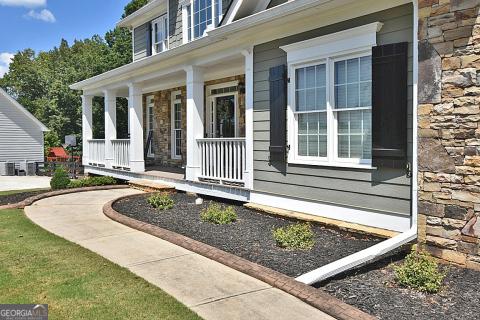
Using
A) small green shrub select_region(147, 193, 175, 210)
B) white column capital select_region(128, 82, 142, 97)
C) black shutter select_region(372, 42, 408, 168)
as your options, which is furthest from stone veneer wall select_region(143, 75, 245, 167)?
black shutter select_region(372, 42, 408, 168)

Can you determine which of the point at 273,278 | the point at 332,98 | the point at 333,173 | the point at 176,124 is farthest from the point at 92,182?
the point at 273,278

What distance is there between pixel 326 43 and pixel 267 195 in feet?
9.83

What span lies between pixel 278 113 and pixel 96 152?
10.0 m

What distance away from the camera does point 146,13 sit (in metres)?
15.2

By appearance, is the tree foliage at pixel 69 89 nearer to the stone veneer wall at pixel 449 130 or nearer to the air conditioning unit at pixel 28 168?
the air conditioning unit at pixel 28 168

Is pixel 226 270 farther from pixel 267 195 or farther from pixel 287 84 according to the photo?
pixel 287 84

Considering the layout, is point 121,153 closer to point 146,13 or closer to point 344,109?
point 146,13

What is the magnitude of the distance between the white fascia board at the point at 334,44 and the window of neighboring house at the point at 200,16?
16.2 feet

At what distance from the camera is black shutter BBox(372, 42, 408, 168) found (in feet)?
18.0

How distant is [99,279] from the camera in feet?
14.6

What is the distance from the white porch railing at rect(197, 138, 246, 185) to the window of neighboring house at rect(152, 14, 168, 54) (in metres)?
6.20

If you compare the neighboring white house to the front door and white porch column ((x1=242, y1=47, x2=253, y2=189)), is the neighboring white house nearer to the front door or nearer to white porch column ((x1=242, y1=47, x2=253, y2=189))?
the front door

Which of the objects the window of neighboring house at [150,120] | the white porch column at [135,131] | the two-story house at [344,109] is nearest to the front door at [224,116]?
the two-story house at [344,109]

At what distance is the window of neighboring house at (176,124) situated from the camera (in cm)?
1430
